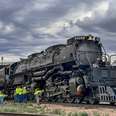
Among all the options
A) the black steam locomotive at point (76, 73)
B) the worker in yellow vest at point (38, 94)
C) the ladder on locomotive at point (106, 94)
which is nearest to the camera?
the ladder on locomotive at point (106, 94)

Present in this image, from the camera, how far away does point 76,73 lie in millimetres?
25172

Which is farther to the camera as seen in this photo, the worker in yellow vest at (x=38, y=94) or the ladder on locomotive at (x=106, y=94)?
the worker in yellow vest at (x=38, y=94)

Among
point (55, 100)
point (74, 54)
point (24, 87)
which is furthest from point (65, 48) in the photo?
point (24, 87)

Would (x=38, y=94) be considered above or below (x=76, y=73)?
below

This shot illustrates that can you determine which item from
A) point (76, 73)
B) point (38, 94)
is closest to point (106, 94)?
point (76, 73)

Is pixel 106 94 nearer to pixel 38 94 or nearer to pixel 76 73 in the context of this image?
pixel 76 73

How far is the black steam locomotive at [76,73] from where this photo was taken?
79.7 ft

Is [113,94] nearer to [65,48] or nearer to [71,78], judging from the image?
[71,78]

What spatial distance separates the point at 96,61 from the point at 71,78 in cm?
216

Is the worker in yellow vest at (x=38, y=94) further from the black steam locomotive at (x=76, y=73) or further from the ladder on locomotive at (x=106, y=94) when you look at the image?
the ladder on locomotive at (x=106, y=94)

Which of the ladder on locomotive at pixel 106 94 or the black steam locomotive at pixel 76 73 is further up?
the black steam locomotive at pixel 76 73

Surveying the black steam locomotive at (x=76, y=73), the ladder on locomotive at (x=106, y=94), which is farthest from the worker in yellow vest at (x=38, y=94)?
the ladder on locomotive at (x=106, y=94)

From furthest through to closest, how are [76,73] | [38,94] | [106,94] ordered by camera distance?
[38,94] → [76,73] → [106,94]

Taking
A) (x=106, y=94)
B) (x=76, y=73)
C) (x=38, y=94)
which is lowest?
(x=106, y=94)
